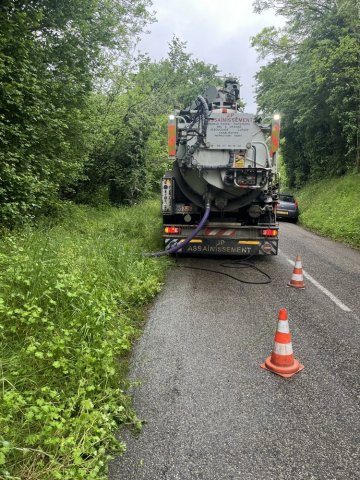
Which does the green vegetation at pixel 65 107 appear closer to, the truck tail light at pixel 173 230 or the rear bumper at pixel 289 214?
the truck tail light at pixel 173 230

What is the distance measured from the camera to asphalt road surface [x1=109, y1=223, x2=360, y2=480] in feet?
7.84

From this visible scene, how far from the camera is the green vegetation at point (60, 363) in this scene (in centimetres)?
217

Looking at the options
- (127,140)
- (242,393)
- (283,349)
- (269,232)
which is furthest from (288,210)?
(242,393)

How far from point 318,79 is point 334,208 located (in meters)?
6.04

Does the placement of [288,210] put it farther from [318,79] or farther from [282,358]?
[282,358]

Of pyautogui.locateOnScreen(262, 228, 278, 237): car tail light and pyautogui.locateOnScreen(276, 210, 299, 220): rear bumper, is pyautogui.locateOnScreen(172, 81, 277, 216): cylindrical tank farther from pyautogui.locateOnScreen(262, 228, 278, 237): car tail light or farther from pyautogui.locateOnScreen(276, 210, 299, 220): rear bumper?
pyautogui.locateOnScreen(276, 210, 299, 220): rear bumper

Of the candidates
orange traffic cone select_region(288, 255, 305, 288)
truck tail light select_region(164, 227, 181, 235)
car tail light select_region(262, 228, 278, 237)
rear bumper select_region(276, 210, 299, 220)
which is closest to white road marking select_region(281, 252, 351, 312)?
orange traffic cone select_region(288, 255, 305, 288)

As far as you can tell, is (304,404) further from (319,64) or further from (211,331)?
(319,64)

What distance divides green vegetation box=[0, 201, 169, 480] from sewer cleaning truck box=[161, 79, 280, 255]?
296cm

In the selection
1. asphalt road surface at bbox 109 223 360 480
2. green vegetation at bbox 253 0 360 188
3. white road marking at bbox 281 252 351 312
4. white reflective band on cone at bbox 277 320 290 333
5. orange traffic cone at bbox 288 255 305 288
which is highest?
green vegetation at bbox 253 0 360 188

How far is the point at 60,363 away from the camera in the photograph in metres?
2.82

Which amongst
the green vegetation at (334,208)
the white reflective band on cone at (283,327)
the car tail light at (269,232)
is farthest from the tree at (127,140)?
the white reflective band on cone at (283,327)

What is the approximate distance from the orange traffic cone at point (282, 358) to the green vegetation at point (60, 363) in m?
1.42

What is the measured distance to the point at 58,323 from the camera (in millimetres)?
3451
